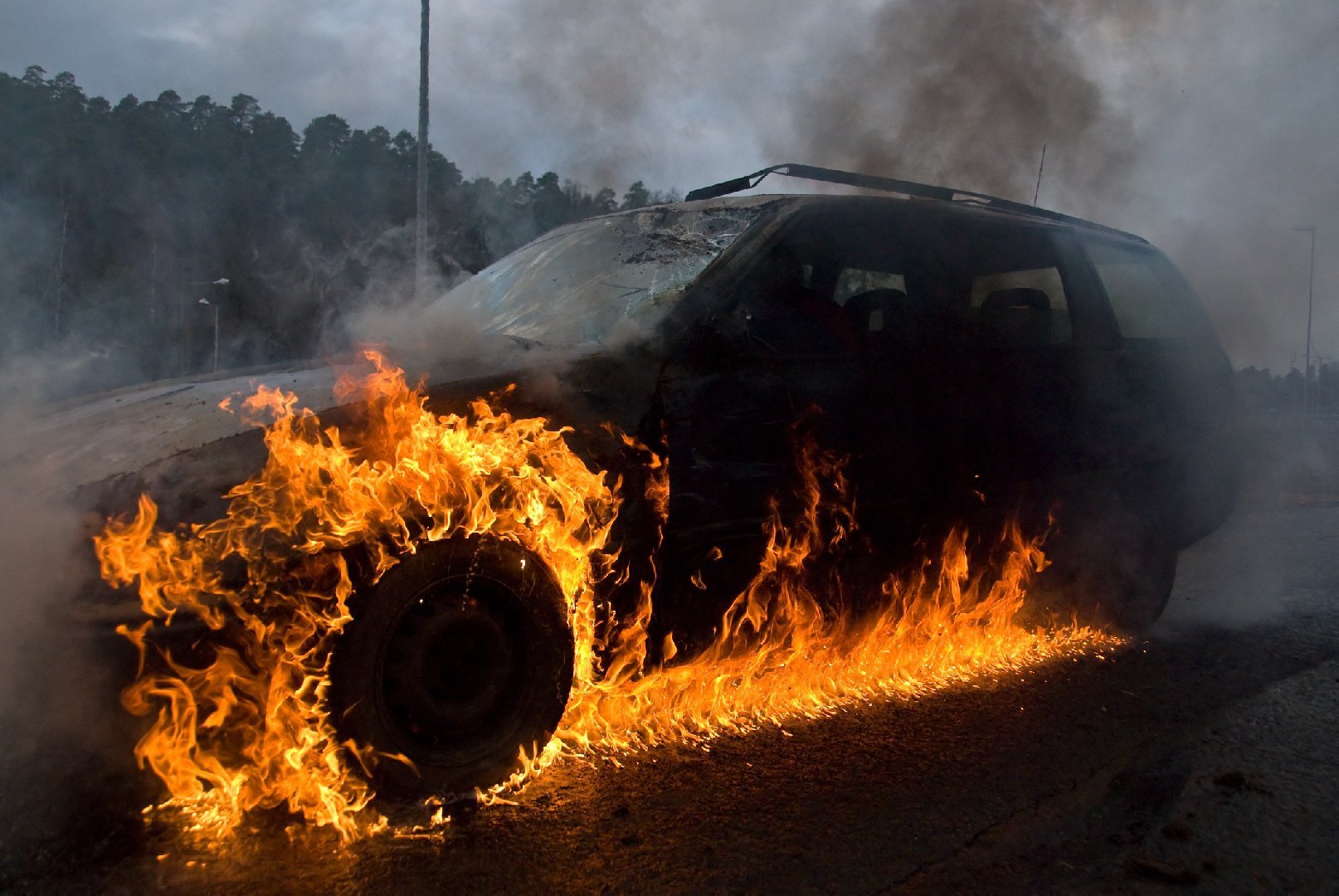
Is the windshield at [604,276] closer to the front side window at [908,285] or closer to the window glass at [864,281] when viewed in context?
the front side window at [908,285]

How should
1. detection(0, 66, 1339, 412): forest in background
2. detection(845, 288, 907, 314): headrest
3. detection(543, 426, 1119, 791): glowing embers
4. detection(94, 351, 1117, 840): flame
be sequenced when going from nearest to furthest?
Result: 1. detection(94, 351, 1117, 840): flame
2. detection(543, 426, 1119, 791): glowing embers
3. detection(845, 288, 907, 314): headrest
4. detection(0, 66, 1339, 412): forest in background

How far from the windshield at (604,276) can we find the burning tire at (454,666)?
0.92 meters

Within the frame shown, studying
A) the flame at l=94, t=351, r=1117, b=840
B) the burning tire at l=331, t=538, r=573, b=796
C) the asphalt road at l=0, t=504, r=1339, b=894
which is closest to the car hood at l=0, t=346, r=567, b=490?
the flame at l=94, t=351, r=1117, b=840

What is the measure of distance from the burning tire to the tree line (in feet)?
15.4

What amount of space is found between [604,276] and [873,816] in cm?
211

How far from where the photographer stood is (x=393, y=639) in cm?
234

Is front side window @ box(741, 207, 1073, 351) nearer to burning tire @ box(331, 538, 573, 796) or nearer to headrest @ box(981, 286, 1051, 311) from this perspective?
headrest @ box(981, 286, 1051, 311)

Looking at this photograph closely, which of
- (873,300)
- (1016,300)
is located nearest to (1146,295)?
(1016,300)

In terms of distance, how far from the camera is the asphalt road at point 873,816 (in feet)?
7.00

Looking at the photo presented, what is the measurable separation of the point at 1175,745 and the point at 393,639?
2736mm

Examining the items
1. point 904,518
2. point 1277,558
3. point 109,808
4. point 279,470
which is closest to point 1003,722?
point 904,518

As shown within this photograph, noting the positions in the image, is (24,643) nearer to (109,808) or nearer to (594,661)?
(109,808)

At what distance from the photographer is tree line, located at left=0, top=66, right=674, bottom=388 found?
31.8 feet

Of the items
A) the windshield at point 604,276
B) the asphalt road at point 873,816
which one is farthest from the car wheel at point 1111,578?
the windshield at point 604,276
